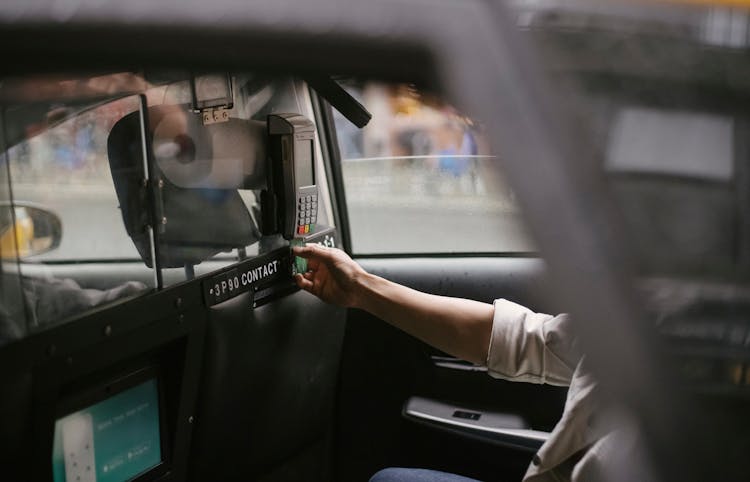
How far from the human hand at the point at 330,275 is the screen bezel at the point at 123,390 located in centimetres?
44

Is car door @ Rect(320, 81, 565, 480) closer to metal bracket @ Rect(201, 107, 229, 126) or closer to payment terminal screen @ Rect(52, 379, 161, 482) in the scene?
metal bracket @ Rect(201, 107, 229, 126)

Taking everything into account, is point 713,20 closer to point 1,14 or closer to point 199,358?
point 1,14

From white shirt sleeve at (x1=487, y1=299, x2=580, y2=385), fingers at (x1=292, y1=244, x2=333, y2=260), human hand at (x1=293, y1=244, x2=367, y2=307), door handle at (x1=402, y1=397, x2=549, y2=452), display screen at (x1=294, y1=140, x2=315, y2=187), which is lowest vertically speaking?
door handle at (x1=402, y1=397, x2=549, y2=452)

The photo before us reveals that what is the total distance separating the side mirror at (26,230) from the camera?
1.30 metres

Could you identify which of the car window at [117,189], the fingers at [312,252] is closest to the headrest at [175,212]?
the car window at [117,189]

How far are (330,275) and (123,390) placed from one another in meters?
0.59

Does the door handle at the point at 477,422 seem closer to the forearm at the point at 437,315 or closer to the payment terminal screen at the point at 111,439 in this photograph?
the forearm at the point at 437,315

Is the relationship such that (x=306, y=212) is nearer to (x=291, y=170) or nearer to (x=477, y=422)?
(x=291, y=170)

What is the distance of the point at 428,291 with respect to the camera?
2.50m

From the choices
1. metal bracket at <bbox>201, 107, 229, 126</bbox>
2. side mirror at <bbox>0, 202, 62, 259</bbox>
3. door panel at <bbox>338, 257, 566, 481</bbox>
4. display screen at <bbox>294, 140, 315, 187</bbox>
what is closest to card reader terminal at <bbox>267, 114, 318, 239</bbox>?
display screen at <bbox>294, 140, 315, 187</bbox>

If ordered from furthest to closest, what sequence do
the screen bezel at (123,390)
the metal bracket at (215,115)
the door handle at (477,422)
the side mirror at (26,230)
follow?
the door handle at (477,422), the metal bracket at (215,115), the screen bezel at (123,390), the side mirror at (26,230)

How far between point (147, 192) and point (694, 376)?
1.24m

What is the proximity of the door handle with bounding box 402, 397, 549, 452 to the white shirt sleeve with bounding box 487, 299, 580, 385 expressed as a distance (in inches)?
25.4

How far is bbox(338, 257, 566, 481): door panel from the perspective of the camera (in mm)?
2301
